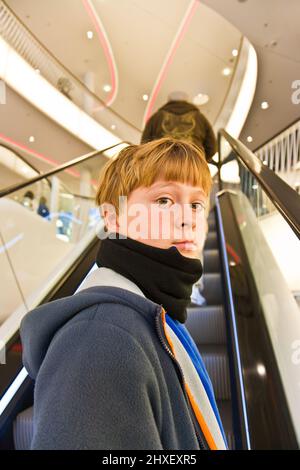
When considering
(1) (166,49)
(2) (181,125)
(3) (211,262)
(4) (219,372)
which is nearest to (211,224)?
(3) (211,262)

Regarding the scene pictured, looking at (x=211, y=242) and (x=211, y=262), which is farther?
(x=211, y=242)

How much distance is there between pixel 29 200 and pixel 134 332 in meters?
2.66

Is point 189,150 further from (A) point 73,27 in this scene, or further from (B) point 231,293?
(A) point 73,27

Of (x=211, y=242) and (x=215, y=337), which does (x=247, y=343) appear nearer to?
(x=215, y=337)

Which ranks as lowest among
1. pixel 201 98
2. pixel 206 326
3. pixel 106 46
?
pixel 206 326

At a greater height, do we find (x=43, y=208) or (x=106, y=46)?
(x=106, y=46)

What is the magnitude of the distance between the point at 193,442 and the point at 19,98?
3.03m

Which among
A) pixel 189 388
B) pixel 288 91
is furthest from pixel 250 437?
pixel 288 91

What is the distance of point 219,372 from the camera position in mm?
1742

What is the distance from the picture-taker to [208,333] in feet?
6.84

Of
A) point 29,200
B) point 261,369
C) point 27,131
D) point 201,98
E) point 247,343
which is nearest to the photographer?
point 261,369

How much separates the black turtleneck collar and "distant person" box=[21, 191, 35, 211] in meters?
2.16

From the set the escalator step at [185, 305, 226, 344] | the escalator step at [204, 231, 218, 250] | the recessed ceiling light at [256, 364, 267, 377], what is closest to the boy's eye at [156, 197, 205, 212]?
the recessed ceiling light at [256, 364, 267, 377]

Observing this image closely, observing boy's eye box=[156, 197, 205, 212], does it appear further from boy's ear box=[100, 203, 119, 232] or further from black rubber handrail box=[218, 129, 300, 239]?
black rubber handrail box=[218, 129, 300, 239]
